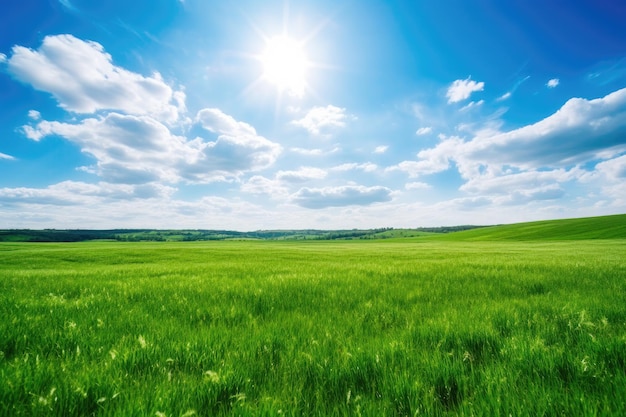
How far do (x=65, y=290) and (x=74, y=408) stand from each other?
7458 millimetres

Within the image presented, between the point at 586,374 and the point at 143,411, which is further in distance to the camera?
the point at 586,374

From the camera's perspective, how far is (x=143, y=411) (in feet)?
7.53

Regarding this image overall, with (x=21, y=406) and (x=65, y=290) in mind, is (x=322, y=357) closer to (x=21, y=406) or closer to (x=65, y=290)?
(x=21, y=406)

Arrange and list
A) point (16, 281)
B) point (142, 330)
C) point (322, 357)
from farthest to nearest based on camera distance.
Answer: point (16, 281) → point (142, 330) → point (322, 357)

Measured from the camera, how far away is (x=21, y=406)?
2416 millimetres

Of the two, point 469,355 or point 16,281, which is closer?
point 469,355

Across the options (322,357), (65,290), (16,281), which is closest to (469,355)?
(322,357)

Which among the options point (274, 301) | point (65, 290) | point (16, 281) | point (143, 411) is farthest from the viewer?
point (16, 281)

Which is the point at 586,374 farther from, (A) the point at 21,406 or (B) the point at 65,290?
(B) the point at 65,290

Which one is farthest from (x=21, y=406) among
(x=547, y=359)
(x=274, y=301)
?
(x=547, y=359)

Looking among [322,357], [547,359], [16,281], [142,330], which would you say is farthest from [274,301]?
[16,281]

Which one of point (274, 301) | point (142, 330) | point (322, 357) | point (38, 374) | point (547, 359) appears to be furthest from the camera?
point (274, 301)

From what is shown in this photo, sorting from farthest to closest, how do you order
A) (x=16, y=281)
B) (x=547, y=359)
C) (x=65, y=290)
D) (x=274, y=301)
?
(x=16, y=281) < (x=65, y=290) < (x=274, y=301) < (x=547, y=359)

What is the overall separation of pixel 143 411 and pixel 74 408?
70cm
